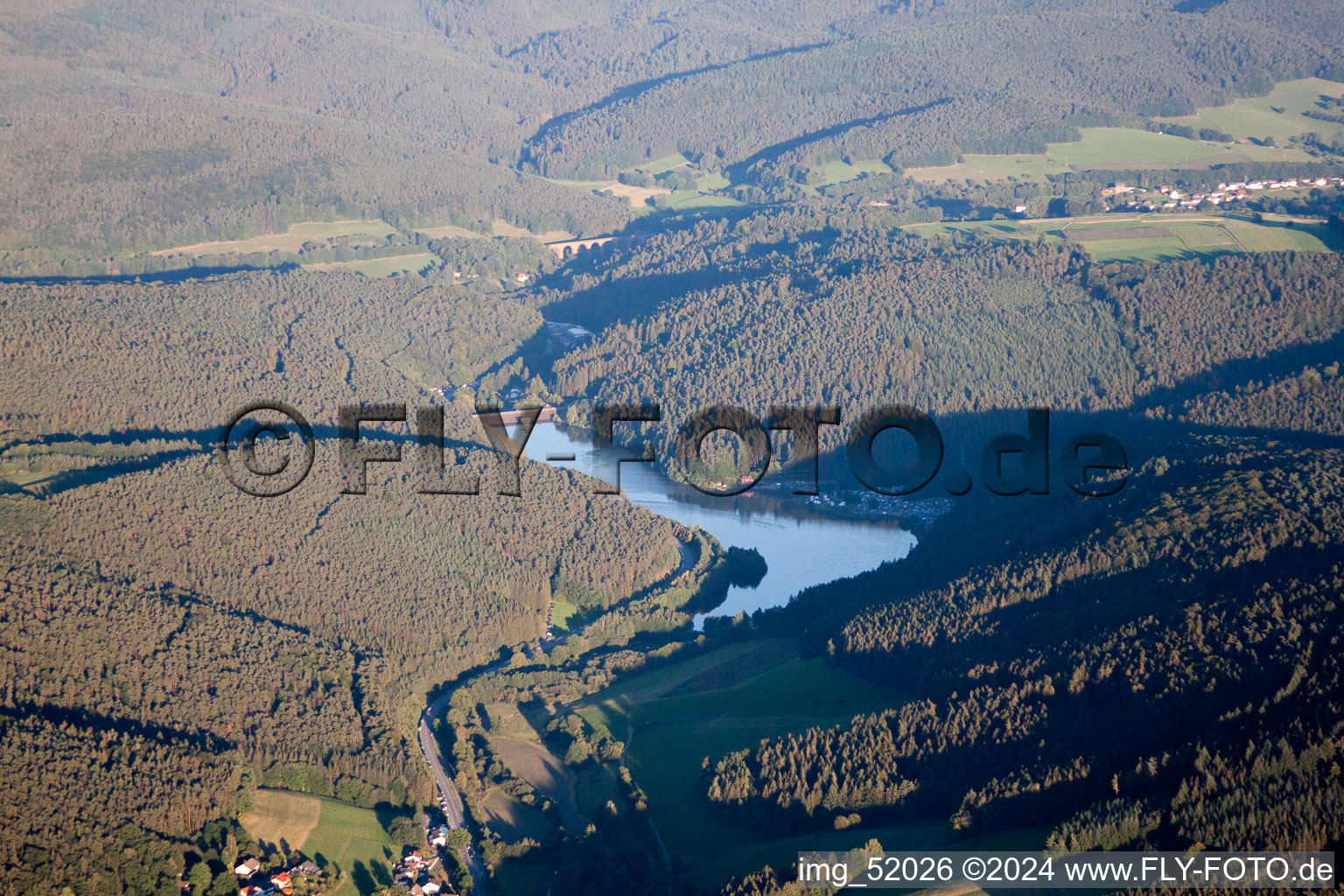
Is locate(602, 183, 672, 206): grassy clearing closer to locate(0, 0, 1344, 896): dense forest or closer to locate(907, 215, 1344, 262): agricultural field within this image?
locate(0, 0, 1344, 896): dense forest

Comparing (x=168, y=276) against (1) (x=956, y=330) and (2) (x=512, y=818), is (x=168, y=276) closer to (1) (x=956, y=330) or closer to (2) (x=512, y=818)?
(1) (x=956, y=330)

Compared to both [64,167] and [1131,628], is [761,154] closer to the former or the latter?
[64,167]

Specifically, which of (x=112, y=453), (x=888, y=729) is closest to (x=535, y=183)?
(x=112, y=453)

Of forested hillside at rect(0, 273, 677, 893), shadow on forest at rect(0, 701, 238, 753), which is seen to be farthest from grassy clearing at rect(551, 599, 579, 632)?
shadow on forest at rect(0, 701, 238, 753)

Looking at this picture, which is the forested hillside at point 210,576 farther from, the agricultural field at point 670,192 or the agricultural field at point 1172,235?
the agricultural field at point 670,192

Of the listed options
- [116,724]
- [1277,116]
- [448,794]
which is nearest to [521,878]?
[448,794]

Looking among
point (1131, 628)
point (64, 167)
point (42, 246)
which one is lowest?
point (1131, 628)
